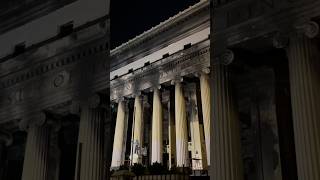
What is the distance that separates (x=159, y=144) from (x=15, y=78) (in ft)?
22.3

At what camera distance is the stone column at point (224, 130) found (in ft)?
18.0

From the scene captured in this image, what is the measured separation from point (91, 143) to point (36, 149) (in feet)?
6.10

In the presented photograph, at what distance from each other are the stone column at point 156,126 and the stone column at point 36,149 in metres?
6.17

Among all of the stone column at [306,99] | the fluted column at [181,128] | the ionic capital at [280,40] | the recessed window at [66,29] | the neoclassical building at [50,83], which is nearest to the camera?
the stone column at [306,99]

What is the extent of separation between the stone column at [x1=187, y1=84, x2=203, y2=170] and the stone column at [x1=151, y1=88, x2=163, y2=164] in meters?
1.10

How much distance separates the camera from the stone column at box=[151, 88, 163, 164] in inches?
506

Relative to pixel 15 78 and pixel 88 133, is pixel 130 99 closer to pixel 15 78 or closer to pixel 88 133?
pixel 15 78

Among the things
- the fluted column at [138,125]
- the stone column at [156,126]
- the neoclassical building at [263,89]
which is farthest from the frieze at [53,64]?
the stone column at [156,126]

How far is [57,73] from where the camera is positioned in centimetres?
647

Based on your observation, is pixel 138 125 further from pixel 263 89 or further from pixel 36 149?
pixel 263 89

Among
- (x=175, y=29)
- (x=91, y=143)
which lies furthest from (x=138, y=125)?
(x=91, y=143)

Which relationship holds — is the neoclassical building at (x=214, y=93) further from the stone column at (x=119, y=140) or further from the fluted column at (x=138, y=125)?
the fluted column at (x=138, y=125)

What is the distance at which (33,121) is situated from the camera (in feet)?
22.4

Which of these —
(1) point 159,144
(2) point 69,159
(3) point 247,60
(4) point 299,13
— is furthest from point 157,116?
(4) point 299,13
